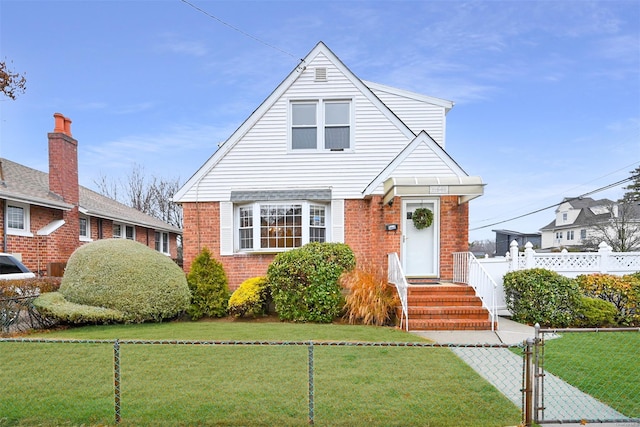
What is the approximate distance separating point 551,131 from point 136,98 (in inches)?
944

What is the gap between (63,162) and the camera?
16.2m

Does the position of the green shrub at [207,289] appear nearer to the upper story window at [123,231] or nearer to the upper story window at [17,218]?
the upper story window at [17,218]

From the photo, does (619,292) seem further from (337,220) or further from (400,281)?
(337,220)

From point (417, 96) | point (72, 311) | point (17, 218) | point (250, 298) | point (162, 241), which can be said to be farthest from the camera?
point (162, 241)

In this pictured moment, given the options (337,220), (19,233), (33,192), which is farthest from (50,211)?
(337,220)

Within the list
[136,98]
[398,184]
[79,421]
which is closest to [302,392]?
[79,421]

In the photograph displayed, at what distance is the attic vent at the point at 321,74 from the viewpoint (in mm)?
12266

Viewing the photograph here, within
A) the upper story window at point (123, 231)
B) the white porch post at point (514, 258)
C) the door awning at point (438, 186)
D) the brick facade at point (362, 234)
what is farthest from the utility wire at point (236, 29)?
the upper story window at point (123, 231)

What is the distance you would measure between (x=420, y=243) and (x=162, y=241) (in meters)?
22.2

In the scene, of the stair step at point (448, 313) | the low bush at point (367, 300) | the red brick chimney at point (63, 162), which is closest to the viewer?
the stair step at point (448, 313)

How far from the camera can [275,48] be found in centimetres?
1260

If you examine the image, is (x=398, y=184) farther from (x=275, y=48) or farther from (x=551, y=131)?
(x=551, y=131)

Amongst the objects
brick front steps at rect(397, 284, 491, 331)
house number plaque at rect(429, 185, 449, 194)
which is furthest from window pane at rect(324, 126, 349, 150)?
brick front steps at rect(397, 284, 491, 331)

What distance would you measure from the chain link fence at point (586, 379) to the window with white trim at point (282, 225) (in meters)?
7.13
